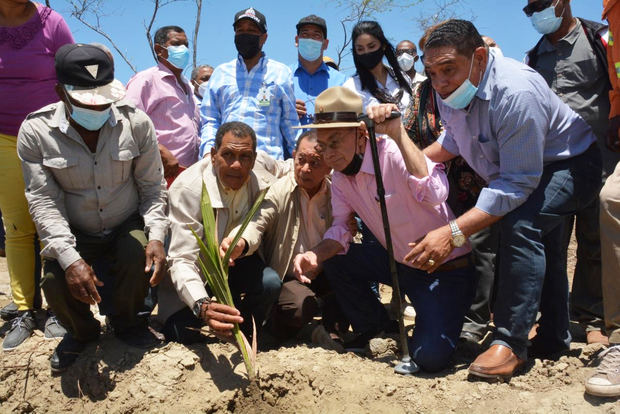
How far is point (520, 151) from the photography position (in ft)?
9.53

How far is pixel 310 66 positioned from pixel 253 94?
29.5 inches

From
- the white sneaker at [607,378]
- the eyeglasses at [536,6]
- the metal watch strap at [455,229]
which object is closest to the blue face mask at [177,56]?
the eyeglasses at [536,6]

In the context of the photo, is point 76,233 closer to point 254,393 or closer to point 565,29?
point 254,393

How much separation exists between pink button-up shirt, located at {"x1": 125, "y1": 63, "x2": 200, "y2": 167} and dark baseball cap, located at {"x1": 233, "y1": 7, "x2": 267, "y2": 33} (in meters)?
0.75

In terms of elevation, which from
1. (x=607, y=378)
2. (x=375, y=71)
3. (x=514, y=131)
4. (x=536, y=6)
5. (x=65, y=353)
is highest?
(x=536, y=6)

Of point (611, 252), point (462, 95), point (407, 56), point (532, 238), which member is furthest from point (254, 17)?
point (611, 252)

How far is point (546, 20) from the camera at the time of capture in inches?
154

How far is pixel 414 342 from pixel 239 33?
296cm

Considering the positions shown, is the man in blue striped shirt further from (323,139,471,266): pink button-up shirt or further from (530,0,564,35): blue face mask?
(530,0,564,35): blue face mask

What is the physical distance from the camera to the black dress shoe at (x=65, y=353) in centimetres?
358

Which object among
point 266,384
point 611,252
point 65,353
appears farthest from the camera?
point 65,353

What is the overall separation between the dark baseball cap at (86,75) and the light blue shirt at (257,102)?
131cm

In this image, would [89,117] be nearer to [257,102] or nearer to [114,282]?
[114,282]

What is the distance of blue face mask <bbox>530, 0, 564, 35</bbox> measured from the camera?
3893 mm
